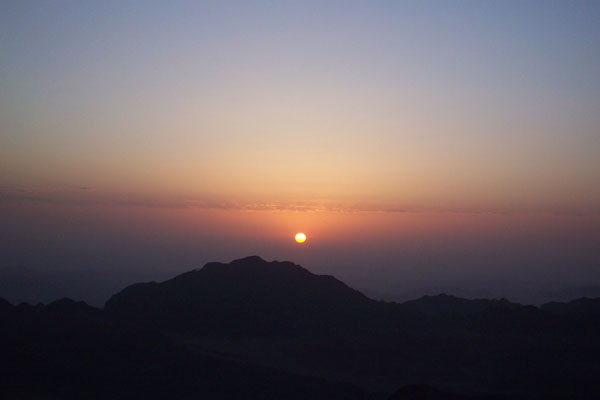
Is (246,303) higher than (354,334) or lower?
higher

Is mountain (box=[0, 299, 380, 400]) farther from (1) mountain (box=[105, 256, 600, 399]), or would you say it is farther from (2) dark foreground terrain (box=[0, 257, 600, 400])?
(1) mountain (box=[105, 256, 600, 399])

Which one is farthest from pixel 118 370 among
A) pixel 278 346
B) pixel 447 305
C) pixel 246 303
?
pixel 447 305

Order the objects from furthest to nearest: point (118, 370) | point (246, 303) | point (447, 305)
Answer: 1. point (447, 305)
2. point (246, 303)
3. point (118, 370)

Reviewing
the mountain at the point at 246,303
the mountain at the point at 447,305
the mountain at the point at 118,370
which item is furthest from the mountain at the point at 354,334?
the mountain at the point at 118,370

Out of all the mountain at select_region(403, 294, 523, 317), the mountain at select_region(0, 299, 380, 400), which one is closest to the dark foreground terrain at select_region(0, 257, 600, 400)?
the mountain at select_region(0, 299, 380, 400)

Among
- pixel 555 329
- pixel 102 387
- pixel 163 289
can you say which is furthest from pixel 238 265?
pixel 555 329

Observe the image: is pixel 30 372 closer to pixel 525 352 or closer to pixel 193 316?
pixel 193 316

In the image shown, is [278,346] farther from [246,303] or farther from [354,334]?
[246,303]
